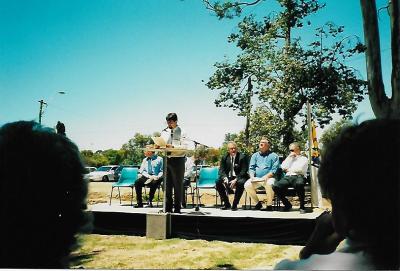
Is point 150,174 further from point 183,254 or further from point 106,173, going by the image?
point 106,173

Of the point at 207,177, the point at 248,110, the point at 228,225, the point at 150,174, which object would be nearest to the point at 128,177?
the point at 150,174

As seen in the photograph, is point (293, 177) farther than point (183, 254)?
Yes

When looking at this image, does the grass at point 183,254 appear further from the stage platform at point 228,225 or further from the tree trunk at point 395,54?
the tree trunk at point 395,54

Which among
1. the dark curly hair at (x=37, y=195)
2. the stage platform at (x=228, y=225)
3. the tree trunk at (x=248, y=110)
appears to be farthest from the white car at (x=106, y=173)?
the dark curly hair at (x=37, y=195)

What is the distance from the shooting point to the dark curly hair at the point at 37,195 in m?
0.64

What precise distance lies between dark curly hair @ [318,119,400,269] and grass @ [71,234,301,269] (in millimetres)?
2383

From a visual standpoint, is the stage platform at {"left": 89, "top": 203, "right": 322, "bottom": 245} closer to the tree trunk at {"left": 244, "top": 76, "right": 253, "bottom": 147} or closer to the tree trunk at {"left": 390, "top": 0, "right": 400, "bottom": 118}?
the tree trunk at {"left": 390, "top": 0, "right": 400, "bottom": 118}

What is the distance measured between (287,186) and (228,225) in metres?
1.21

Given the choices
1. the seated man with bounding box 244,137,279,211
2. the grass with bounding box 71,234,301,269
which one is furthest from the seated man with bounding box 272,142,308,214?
the grass with bounding box 71,234,301,269

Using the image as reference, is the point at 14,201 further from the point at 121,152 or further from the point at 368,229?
the point at 121,152

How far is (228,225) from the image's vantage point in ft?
13.3

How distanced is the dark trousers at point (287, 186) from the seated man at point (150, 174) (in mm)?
1812

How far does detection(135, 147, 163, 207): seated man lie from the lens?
5.66m

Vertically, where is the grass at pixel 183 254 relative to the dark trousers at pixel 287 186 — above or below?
below
